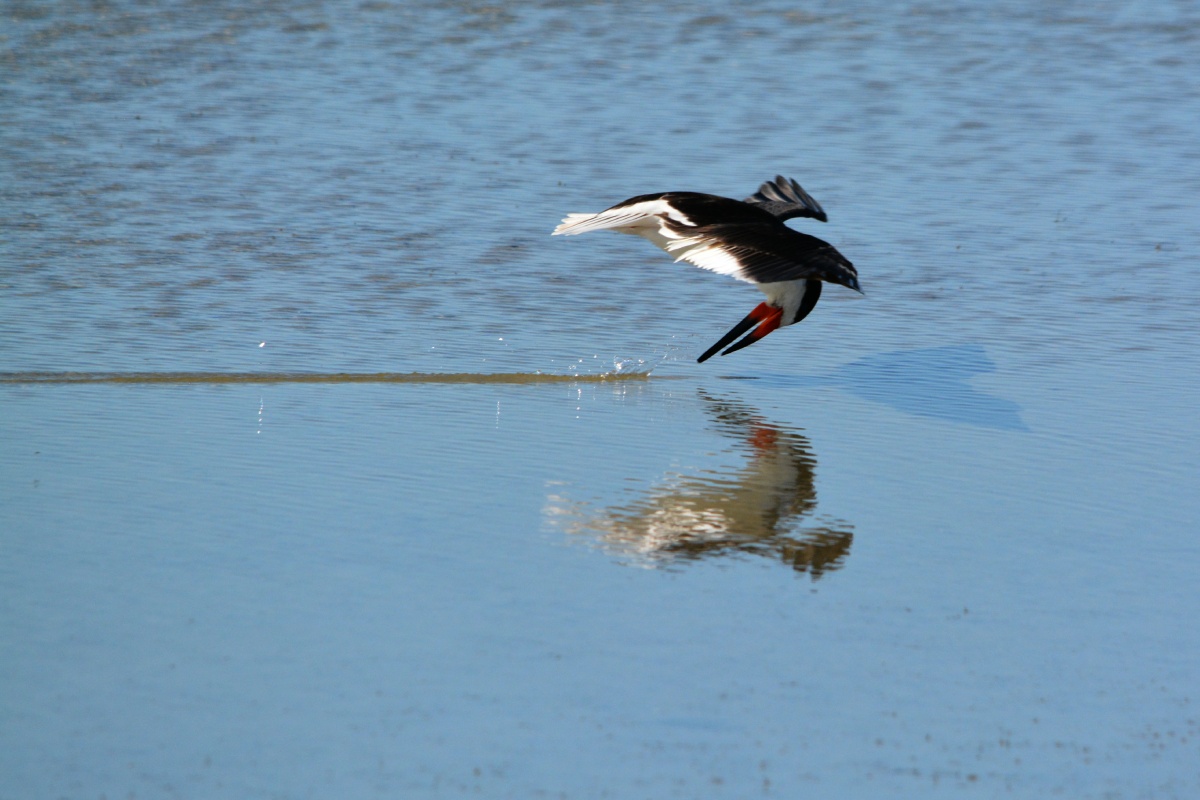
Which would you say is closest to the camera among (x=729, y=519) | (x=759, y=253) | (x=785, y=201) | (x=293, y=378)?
(x=729, y=519)

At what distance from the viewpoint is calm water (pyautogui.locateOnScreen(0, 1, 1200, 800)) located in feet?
12.0

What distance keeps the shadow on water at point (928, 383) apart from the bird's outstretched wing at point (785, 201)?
0.96m

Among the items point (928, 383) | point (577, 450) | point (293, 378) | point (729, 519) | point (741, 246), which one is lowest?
point (928, 383)

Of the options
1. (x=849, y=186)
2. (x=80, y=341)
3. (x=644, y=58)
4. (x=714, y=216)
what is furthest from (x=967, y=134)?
(x=80, y=341)

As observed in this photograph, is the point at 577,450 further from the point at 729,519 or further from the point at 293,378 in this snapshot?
the point at 293,378

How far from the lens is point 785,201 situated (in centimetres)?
848

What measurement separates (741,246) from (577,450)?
137cm

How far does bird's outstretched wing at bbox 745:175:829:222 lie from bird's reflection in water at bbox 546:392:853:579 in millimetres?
→ 2344

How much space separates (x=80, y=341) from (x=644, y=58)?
352 inches

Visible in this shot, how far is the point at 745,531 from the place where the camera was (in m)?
5.18

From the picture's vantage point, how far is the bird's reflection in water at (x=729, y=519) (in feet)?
16.2

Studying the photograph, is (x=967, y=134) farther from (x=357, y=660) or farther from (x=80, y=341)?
(x=357, y=660)

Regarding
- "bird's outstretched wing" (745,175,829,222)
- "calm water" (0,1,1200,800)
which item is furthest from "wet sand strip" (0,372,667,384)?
"bird's outstretched wing" (745,175,829,222)

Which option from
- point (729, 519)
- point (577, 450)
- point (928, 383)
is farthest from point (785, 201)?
point (729, 519)
